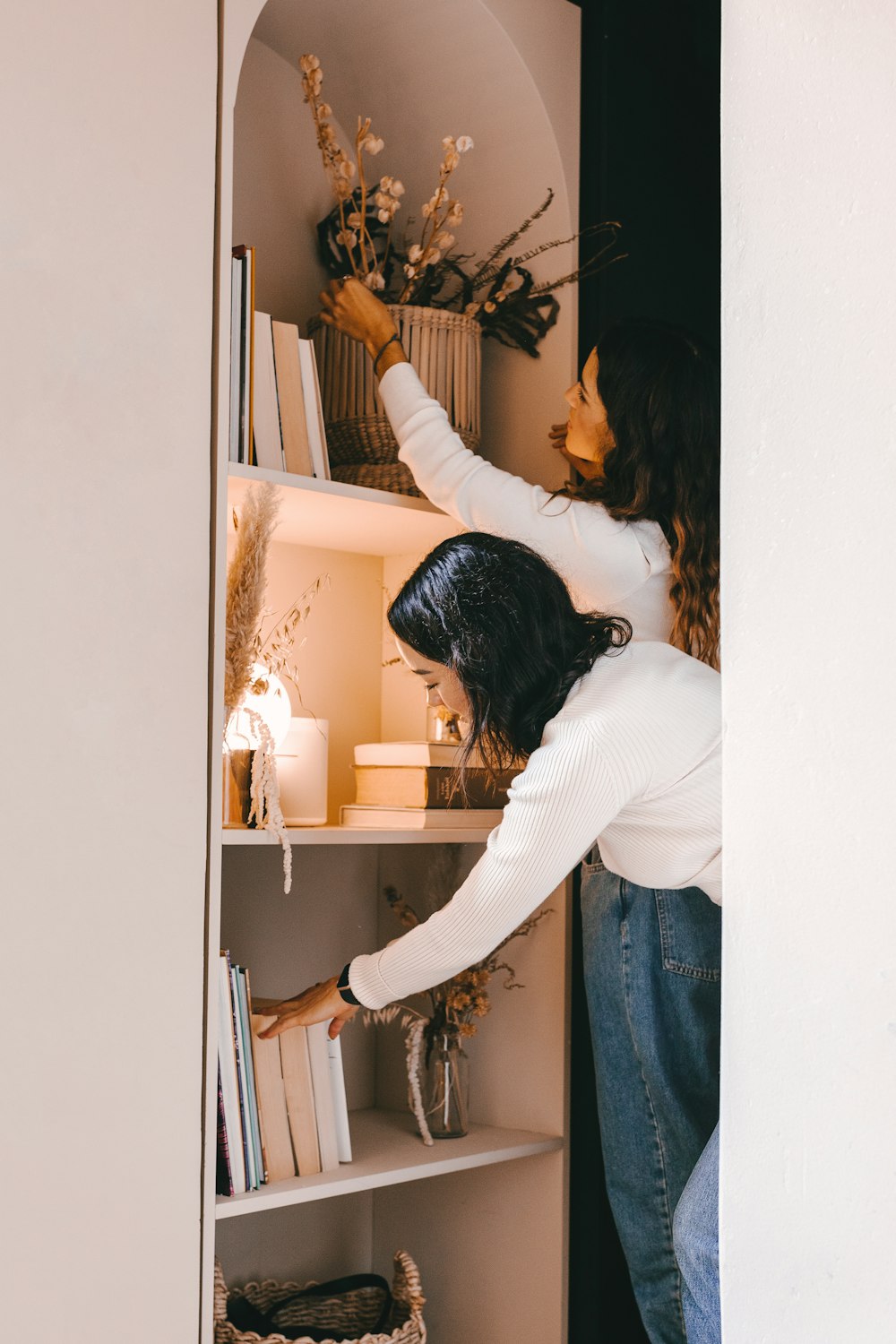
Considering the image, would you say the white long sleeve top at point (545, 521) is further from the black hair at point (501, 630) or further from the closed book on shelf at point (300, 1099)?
the closed book on shelf at point (300, 1099)

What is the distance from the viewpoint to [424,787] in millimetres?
1828

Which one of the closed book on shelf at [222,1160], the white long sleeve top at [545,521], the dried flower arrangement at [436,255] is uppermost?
the dried flower arrangement at [436,255]

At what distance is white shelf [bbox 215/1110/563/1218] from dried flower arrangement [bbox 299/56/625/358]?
1191 mm

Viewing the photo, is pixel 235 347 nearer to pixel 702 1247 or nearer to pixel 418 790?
pixel 418 790

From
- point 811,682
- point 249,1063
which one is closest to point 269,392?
point 249,1063

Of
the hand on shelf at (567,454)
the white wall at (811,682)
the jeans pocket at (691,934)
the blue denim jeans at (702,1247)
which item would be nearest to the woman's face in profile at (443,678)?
the jeans pocket at (691,934)

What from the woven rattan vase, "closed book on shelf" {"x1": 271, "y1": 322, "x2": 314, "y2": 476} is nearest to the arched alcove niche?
the woven rattan vase

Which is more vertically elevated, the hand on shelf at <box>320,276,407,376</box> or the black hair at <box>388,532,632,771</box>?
the hand on shelf at <box>320,276,407,376</box>

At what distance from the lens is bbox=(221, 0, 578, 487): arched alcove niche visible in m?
1.97

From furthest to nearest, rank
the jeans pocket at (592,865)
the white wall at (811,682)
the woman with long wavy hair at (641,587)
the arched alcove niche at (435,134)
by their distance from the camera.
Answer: the arched alcove niche at (435,134) → the jeans pocket at (592,865) → the woman with long wavy hair at (641,587) → the white wall at (811,682)

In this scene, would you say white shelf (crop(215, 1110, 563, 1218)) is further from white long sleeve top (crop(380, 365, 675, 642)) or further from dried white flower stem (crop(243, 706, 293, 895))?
white long sleeve top (crop(380, 365, 675, 642))

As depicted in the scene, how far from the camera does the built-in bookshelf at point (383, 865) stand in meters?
1.88

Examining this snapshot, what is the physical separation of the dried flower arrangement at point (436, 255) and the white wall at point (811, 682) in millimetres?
1063

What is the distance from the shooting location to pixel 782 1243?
816 mm
